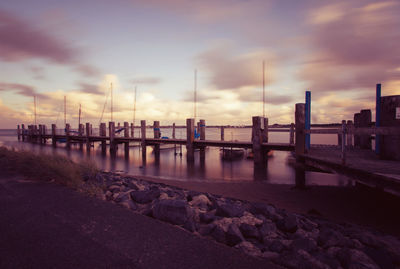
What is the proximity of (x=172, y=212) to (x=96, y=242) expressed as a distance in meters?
1.19

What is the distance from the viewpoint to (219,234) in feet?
9.71

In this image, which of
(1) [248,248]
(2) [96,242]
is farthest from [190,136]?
(2) [96,242]

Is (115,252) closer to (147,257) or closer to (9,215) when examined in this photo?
(147,257)

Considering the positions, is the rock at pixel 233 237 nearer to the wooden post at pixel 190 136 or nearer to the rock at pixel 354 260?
the rock at pixel 354 260

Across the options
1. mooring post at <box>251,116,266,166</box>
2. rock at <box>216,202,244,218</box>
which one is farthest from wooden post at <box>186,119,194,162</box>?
rock at <box>216,202,244,218</box>

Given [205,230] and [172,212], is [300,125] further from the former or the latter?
[172,212]

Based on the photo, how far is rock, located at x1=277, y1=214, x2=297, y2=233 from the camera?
3678mm

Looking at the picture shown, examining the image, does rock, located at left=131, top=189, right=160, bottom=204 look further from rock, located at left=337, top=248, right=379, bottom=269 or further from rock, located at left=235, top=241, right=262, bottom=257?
rock, located at left=337, top=248, right=379, bottom=269

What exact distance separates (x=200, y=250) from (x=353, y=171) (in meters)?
4.02

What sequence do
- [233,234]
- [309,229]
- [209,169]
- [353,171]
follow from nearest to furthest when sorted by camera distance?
[233,234] < [309,229] < [353,171] < [209,169]

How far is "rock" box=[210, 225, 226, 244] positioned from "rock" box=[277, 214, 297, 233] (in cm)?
139

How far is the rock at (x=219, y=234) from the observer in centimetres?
288

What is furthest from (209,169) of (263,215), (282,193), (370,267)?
(370,267)

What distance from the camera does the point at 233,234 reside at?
2.94 m
